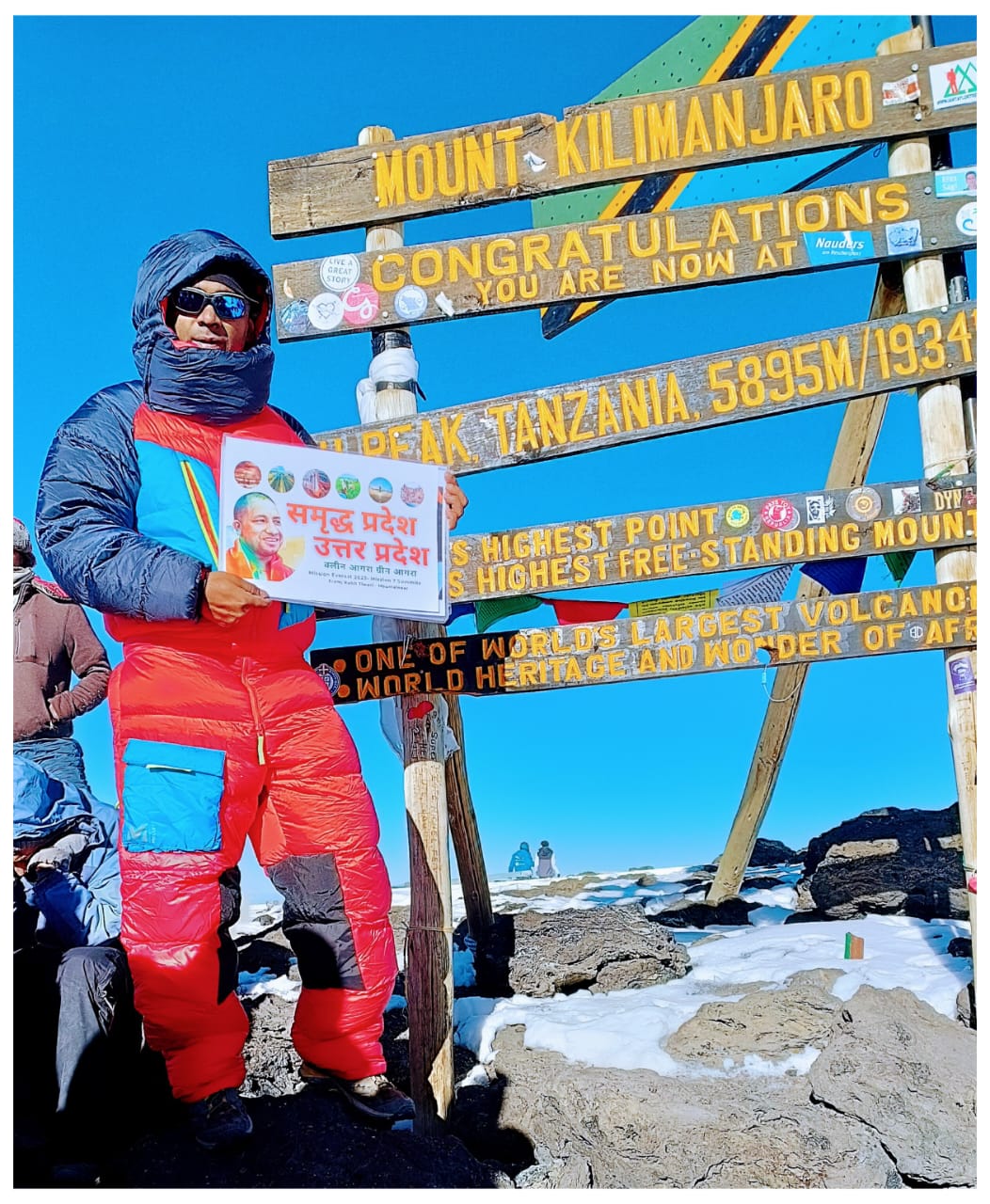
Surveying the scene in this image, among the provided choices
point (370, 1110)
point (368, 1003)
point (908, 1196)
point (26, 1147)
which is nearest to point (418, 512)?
point (368, 1003)

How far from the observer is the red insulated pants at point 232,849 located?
383 cm

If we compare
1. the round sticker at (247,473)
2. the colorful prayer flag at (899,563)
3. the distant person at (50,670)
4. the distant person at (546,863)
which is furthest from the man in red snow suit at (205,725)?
the distant person at (546,863)

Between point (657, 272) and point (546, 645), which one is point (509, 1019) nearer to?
point (546, 645)

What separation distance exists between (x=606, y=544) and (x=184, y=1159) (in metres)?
2.97

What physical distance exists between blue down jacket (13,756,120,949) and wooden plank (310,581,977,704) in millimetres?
1210

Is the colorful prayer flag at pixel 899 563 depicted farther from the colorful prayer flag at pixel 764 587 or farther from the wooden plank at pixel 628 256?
the wooden plank at pixel 628 256

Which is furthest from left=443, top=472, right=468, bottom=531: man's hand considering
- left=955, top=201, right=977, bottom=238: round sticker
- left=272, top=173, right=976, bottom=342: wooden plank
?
left=955, top=201, right=977, bottom=238: round sticker

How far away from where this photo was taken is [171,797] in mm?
3912

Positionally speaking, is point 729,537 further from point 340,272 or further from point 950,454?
point 340,272

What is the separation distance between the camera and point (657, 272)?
543 cm

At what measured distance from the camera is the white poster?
3980 millimetres

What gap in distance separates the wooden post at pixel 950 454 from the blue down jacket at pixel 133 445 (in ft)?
9.66

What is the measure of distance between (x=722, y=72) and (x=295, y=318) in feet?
8.14

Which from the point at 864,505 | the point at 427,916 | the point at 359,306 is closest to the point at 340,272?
the point at 359,306
